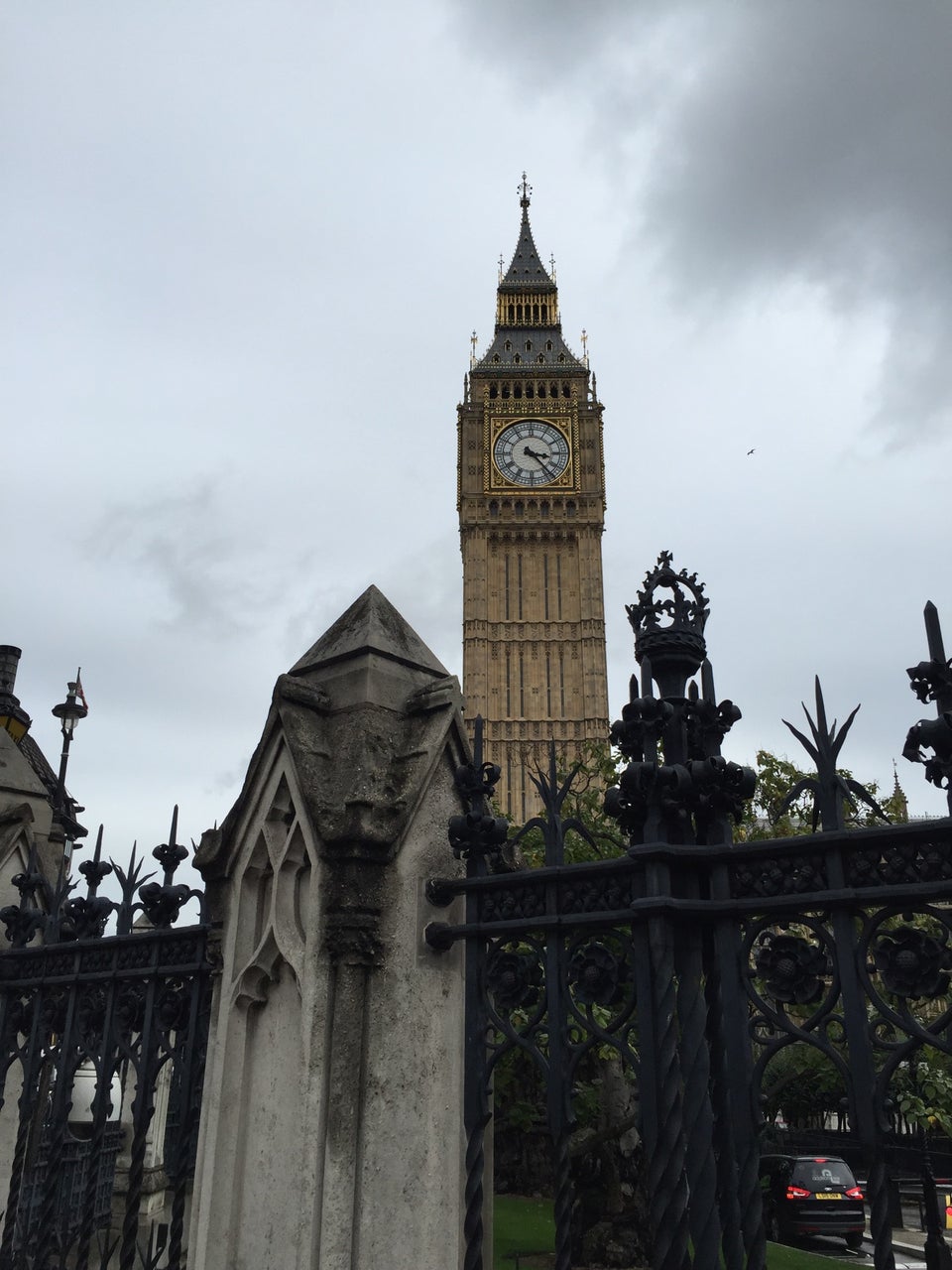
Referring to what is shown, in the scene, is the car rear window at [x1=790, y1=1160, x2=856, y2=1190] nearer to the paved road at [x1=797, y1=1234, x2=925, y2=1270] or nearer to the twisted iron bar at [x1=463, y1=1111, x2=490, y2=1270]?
the paved road at [x1=797, y1=1234, x2=925, y2=1270]

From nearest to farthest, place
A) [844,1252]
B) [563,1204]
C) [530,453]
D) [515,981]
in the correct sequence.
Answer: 1. [563,1204]
2. [515,981]
3. [844,1252]
4. [530,453]

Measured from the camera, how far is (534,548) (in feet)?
213

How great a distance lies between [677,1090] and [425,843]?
1.11 m

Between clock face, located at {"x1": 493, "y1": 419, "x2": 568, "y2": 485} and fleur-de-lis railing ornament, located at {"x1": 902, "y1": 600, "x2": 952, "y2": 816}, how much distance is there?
2476 inches

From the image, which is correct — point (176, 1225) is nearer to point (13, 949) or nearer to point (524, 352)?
point (13, 949)

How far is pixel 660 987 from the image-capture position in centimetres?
276

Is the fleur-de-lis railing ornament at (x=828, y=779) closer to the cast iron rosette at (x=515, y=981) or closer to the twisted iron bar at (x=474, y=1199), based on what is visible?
the cast iron rosette at (x=515, y=981)

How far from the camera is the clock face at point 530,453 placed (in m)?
64.9

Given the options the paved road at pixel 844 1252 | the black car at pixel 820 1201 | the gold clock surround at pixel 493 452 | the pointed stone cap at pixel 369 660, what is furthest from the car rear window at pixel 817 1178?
the gold clock surround at pixel 493 452

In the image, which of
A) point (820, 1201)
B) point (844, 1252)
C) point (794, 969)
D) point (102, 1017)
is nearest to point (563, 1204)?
point (794, 969)

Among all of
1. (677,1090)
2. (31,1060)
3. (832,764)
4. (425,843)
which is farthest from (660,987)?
(31,1060)

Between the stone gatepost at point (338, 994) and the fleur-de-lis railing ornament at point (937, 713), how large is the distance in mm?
1484

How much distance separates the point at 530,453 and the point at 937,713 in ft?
209

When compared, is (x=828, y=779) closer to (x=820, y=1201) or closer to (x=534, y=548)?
(x=820, y=1201)
